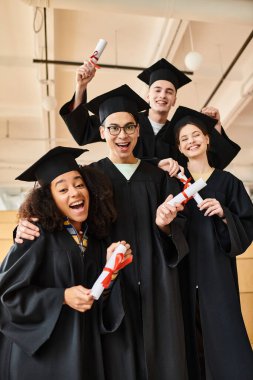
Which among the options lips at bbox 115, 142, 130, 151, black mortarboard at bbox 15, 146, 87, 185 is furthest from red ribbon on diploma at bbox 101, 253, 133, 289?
lips at bbox 115, 142, 130, 151

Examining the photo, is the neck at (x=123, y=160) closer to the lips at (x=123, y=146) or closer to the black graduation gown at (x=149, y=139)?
the lips at (x=123, y=146)

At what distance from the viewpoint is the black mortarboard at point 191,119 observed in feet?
8.27

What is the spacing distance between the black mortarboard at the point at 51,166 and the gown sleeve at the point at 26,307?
20.4 inches

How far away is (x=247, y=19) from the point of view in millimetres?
4168

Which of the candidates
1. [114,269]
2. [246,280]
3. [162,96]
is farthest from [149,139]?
[246,280]

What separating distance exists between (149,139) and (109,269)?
140cm

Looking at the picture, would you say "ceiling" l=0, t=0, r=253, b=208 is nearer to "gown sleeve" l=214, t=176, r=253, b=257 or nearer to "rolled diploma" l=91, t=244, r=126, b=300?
"gown sleeve" l=214, t=176, r=253, b=257

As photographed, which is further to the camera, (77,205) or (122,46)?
(122,46)

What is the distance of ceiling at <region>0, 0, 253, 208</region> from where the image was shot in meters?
4.03

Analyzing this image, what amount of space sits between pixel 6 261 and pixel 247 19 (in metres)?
3.90

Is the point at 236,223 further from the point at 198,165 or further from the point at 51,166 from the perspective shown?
the point at 51,166

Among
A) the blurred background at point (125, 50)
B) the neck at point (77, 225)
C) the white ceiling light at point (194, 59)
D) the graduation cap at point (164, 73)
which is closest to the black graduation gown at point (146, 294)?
the neck at point (77, 225)

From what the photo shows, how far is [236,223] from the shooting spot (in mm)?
2213

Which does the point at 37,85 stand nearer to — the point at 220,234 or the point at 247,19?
the point at 247,19
